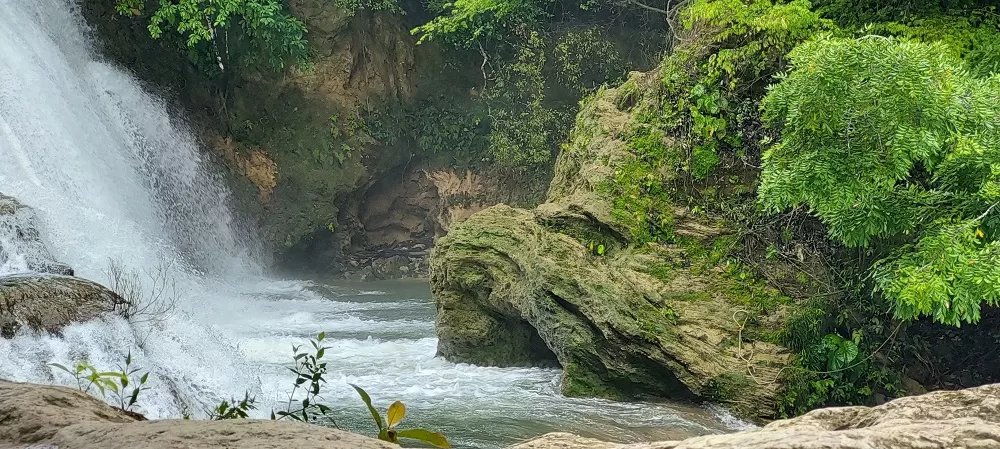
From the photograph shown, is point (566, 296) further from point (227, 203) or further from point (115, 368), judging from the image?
point (227, 203)

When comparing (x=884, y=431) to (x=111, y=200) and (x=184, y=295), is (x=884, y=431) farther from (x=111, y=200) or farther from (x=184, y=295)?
(x=111, y=200)

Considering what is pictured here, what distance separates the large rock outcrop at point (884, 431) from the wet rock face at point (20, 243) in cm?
741

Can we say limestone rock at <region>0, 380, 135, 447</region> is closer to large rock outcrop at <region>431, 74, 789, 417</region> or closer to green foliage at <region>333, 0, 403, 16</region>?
large rock outcrop at <region>431, 74, 789, 417</region>

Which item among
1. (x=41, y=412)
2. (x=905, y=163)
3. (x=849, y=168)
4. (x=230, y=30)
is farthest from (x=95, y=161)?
(x=41, y=412)

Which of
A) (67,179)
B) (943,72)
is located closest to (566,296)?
(943,72)

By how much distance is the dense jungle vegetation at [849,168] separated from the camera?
6.44m

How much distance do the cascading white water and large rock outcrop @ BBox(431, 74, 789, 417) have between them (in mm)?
312

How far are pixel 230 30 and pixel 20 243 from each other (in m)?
9.61

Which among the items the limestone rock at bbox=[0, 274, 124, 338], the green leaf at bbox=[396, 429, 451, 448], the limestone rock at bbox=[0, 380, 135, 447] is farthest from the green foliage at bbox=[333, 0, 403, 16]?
the green leaf at bbox=[396, 429, 451, 448]

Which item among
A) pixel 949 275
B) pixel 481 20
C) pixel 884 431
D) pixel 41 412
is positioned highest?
pixel 481 20

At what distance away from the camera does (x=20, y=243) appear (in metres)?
8.42

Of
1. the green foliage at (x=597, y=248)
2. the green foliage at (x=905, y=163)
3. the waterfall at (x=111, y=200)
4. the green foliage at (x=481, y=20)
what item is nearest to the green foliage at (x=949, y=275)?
the green foliage at (x=905, y=163)

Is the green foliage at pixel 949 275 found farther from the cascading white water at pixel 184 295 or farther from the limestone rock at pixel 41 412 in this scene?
the limestone rock at pixel 41 412

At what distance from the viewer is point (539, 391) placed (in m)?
8.52
